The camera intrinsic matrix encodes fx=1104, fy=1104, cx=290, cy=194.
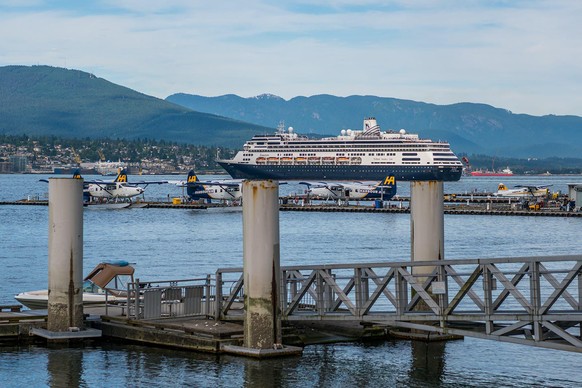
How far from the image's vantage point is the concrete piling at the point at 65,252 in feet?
67.2

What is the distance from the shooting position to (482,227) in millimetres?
77188

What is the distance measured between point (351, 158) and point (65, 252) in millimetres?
158387

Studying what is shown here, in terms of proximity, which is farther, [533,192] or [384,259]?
[533,192]

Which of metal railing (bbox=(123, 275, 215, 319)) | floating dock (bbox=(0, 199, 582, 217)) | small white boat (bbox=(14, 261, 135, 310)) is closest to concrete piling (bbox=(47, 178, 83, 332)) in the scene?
metal railing (bbox=(123, 275, 215, 319))

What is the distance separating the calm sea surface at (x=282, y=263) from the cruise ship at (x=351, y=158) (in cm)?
7568

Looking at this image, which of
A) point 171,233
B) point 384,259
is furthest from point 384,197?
point 384,259

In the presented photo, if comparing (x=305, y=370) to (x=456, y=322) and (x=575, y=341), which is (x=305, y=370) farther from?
(x=575, y=341)

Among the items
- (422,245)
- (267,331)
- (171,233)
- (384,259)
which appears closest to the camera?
(267,331)

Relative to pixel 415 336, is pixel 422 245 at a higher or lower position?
higher

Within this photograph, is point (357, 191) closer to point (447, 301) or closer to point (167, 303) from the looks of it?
point (167, 303)

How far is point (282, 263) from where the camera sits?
4834 cm

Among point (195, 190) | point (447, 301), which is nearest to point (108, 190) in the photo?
point (195, 190)

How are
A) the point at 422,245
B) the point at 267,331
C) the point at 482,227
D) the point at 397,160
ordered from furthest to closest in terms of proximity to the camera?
the point at 397,160, the point at 482,227, the point at 422,245, the point at 267,331

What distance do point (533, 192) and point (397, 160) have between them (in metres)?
56.6
